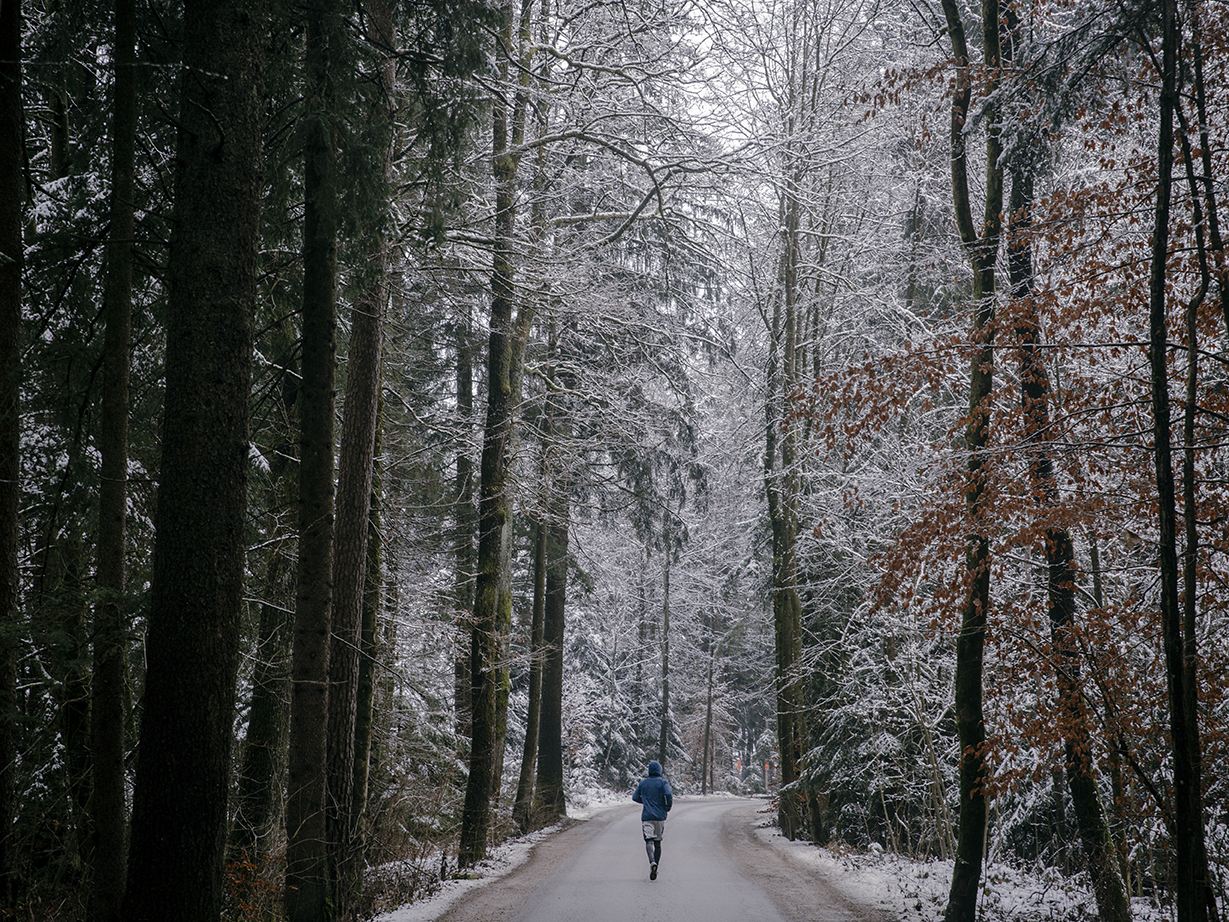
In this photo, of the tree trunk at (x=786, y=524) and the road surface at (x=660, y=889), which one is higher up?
the tree trunk at (x=786, y=524)

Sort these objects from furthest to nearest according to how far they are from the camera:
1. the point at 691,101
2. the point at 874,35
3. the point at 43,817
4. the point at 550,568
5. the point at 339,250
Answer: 1. the point at 550,568
2. the point at 874,35
3. the point at 691,101
4. the point at 339,250
5. the point at 43,817

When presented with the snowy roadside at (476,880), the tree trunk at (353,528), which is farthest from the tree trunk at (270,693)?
the snowy roadside at (476,880)

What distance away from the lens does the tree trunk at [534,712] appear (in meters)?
17.5

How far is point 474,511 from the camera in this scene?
1677 cm

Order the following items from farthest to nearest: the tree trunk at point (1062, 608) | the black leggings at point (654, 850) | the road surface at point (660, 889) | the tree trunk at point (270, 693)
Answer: the black leggings at point (654, 850) < the tree trunk at point (270, 693) < the road surface at point (660, 889) < the tree trunk at point (1062, 608)

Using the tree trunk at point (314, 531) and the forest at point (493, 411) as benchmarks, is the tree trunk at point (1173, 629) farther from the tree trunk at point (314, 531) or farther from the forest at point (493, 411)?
the tree trunk at point (314, 531)

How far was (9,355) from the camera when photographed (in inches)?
236

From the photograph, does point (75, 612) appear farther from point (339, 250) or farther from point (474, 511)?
point (474, 511)

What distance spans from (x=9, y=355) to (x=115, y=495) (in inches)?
49.8

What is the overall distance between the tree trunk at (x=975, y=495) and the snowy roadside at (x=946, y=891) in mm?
531

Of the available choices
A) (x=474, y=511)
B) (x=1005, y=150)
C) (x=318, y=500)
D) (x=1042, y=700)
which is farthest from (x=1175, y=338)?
(x=474, y=511)

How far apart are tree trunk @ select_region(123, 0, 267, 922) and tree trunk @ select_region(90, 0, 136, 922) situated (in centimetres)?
130

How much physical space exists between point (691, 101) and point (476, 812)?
1064cm

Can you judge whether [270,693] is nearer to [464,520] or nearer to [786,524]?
[464,520]
